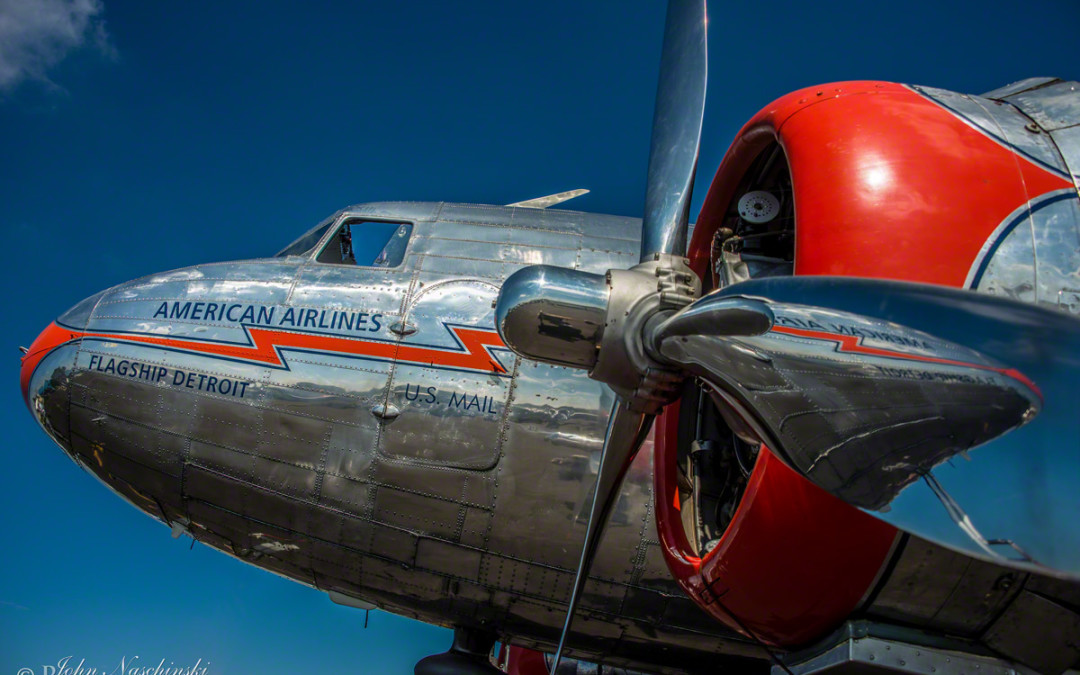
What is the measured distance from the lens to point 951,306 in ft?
8.48

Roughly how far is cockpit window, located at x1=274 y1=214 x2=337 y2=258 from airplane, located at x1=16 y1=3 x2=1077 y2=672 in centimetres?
4

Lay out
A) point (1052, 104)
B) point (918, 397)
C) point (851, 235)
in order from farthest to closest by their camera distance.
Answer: point (1052, 104) < point (851, 235) < point (918, 397)

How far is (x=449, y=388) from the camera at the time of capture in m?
6.28

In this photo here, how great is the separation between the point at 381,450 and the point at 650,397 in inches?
110

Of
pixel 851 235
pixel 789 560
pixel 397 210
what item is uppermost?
pixel 397 210

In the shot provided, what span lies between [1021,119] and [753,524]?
2.91 m

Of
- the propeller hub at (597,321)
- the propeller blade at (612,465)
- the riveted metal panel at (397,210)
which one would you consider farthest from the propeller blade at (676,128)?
the riveted metal panel at (397,210)

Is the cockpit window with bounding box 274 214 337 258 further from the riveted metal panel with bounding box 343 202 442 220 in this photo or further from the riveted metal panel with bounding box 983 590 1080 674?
the riveted metal panel with bounding box 983 590 1080 674

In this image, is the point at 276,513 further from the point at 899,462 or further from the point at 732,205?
the point at 899,462

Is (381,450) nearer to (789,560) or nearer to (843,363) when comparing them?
(789,560)

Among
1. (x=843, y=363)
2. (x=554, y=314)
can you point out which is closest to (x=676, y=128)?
(x=554, y=314)

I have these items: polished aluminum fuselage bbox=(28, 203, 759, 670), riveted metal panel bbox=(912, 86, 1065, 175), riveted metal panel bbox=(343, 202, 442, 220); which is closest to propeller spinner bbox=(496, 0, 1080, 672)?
polished aluminum fuselage bbox=(28, 203, 759, 670)

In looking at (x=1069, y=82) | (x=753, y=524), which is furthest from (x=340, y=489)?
(x=1069, y=82)

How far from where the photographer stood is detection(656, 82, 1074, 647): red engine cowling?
3893 millimetres
